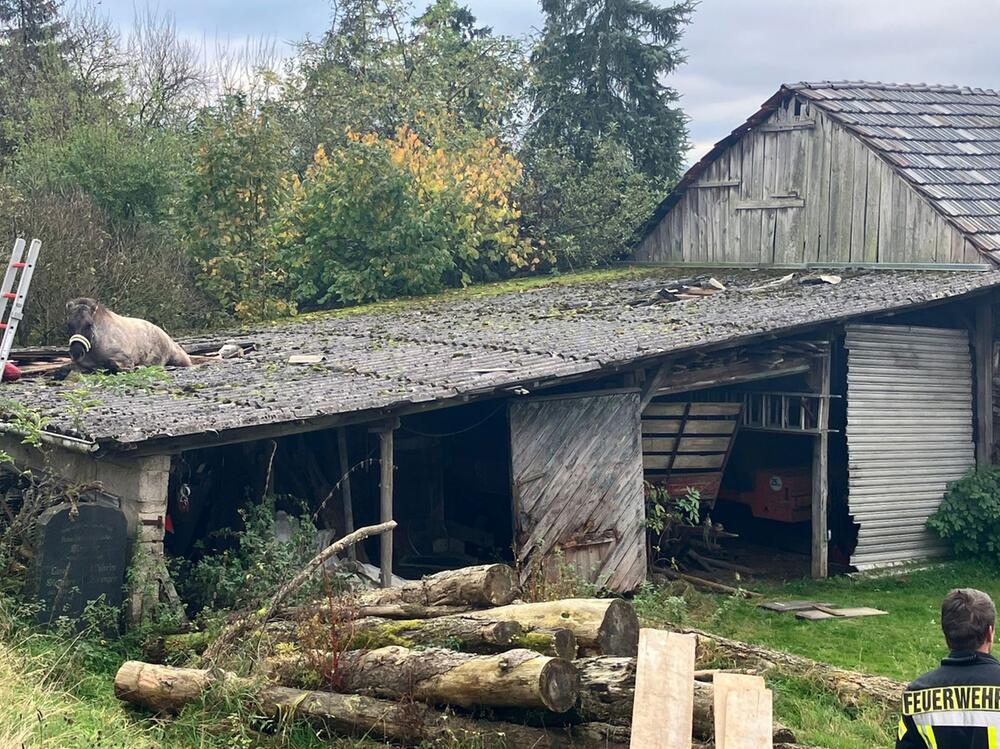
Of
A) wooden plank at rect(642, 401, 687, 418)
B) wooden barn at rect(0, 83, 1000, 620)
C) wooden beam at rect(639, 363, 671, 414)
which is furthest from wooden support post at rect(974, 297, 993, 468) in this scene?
wooden beam at rect(639, 363, 671, 414)

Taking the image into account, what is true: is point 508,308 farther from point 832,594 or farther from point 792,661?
point 792,661

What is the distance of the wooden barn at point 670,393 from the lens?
10.8 meters

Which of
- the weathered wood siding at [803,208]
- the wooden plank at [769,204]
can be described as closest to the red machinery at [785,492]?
the weathered wood siding at [803,208]

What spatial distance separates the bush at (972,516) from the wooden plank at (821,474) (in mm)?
1653

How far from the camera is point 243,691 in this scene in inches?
287

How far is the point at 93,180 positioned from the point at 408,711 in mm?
17655

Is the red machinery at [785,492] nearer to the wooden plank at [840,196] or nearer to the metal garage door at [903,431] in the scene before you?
the metal garage door at [903,431]

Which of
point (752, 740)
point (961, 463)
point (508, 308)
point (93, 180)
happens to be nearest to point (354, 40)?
point (93, 180)

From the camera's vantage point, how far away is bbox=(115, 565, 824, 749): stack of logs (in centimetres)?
652

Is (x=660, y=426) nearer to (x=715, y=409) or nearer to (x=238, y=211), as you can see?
(x=715, y=409)

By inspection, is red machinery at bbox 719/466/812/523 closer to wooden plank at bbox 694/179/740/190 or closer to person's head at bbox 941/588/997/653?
wooden plank at bbox 694/179/740/190

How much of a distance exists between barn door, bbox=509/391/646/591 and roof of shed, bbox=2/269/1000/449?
0.71 meters

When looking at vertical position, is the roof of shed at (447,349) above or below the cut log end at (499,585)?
above

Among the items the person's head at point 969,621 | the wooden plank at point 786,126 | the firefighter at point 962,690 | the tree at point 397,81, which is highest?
the tree at point 397,81
